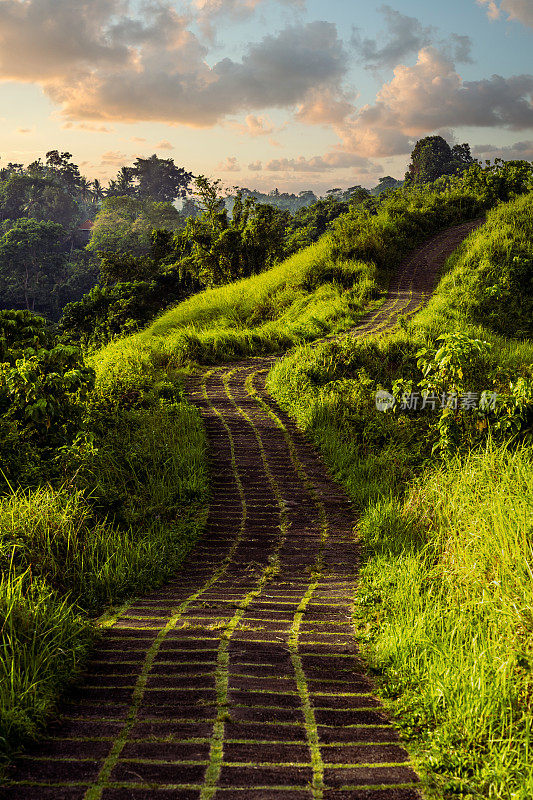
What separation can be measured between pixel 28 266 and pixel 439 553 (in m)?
47.7

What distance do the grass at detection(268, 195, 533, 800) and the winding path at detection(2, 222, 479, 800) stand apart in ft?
0.59

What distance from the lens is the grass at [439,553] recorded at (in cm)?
223

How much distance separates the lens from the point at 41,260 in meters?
45.5

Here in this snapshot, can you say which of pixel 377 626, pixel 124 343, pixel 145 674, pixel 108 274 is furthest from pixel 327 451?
pixel 108 274

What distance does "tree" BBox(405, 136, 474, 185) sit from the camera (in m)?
47.5

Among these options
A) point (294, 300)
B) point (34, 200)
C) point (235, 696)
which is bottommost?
point (235, 696)

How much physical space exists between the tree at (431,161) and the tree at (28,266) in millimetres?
28968

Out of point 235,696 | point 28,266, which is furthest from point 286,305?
point 28,266

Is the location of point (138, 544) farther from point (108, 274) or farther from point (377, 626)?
point (108, 274)

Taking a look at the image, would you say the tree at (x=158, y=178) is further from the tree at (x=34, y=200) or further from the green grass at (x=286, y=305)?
the green grass at (x=286, y=305)

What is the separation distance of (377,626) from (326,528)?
1.71 m

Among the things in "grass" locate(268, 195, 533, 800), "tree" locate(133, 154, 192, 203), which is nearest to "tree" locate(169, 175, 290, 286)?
"grass" locate(268, 195, 533, 800)

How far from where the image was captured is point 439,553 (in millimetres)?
3904

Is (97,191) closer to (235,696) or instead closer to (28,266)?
(28,266)
